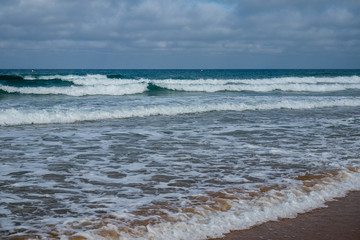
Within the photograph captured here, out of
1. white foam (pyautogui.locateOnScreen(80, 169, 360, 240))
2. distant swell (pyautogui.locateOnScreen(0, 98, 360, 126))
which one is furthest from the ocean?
distant swell (pyautogui.locateOnScreen(0, 98, 360, 126))

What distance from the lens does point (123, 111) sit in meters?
A: 13.0

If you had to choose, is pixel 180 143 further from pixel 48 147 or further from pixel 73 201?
→ pixel 73 201

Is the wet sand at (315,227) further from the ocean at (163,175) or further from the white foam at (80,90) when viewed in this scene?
the white foam at (80,90)

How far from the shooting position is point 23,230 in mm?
3305

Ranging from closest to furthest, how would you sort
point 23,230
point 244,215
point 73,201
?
1. point 23,230
2. point 244,215
3. point 73,201

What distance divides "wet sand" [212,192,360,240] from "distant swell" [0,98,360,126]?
9.02m

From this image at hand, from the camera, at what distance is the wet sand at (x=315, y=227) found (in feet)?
11.0

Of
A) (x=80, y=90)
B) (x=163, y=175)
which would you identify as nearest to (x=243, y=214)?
(x=163, y=175)

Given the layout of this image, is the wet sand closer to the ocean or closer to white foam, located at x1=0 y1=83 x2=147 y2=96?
the ocean

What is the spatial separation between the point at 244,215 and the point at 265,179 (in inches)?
53.3

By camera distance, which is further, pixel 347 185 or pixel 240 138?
pixel 240 138

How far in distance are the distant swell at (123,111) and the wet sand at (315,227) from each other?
9022 mm

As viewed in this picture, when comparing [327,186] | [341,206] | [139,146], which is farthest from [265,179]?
[139,146]

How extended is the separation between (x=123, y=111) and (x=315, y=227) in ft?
33.0
